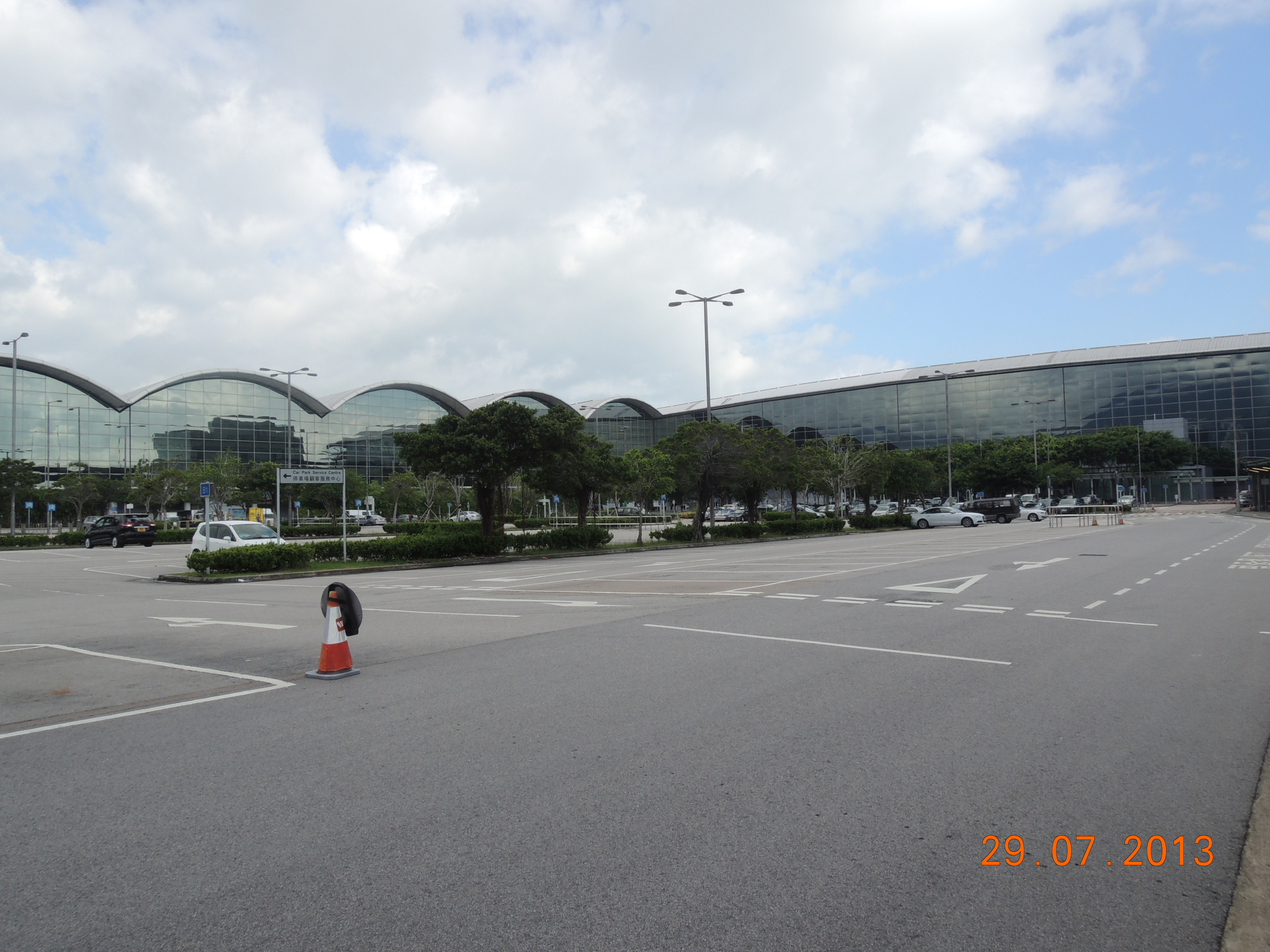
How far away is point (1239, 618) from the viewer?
1069 centimetres

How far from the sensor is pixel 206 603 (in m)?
16.0

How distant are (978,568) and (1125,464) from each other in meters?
84.4

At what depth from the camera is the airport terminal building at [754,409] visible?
73.1 m

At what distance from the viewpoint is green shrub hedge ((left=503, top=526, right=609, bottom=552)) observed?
30.6 meters

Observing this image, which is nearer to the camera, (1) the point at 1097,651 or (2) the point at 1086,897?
(2) the point at 1086,897

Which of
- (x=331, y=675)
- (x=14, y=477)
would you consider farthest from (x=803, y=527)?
(x=14, y=477)

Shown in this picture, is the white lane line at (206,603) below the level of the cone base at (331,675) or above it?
below

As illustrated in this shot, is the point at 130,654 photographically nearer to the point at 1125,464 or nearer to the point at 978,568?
the point at 978,568

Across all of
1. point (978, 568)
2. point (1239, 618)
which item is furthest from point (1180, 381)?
point (1239, 618)

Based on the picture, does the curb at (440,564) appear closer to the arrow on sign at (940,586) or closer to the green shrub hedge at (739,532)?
the green shrub hedge at (739,532)

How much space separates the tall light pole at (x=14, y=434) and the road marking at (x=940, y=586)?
51.2 meters

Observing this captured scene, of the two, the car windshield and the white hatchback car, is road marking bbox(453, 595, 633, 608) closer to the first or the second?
the white hatchback car

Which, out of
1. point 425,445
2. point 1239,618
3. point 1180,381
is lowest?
point 1239,618

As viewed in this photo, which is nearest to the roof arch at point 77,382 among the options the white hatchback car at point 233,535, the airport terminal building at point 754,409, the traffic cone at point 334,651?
the airport terminal building at point 754,409
